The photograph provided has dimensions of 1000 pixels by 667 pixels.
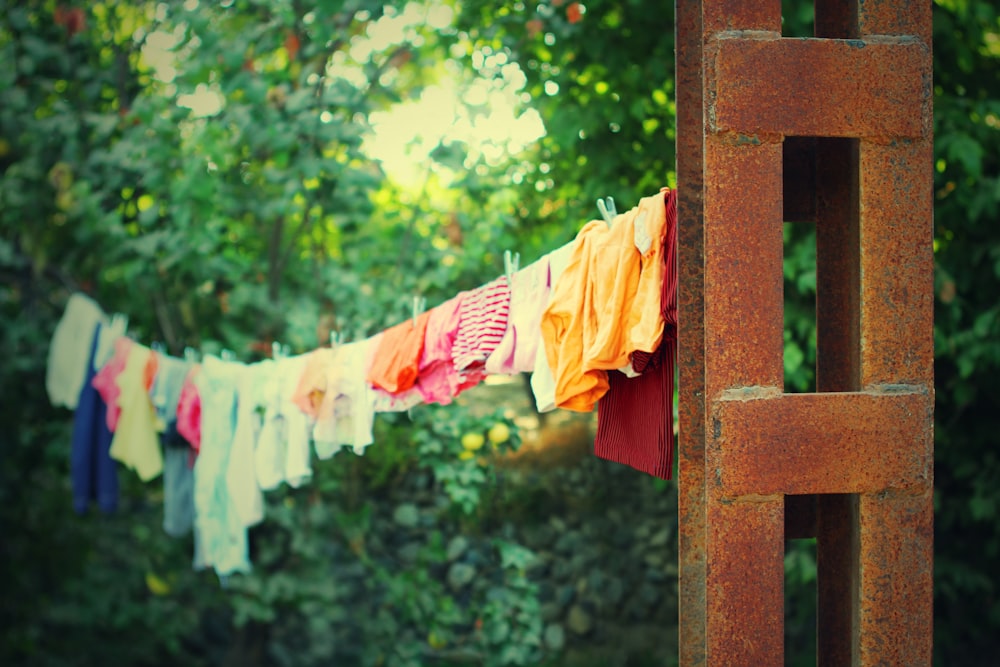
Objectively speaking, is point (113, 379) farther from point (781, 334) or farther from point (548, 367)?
point (781, 334)

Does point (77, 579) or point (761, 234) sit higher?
point (761, 234)

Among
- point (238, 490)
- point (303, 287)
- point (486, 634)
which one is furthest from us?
point (303, 287)

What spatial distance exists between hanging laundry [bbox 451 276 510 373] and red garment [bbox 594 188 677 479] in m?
0.47

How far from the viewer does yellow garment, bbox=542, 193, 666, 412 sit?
1734 mm

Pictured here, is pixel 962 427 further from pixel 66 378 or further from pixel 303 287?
pixel 66 378

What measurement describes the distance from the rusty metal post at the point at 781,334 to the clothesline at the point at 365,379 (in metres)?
0.27

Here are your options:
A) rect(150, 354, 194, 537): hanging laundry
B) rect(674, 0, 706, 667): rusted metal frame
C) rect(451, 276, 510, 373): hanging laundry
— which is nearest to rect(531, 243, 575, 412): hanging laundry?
rect(451, 276, 510, 373): hanging laundry

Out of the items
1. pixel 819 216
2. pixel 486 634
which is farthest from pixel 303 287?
pixel 819 216

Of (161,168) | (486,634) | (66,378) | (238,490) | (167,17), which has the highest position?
(167,17)

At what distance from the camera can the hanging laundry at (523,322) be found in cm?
222

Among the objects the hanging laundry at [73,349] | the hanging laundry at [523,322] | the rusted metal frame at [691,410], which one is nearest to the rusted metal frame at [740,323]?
the rusted metal frame at [691,410]

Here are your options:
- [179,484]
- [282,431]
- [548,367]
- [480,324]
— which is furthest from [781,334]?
[179,484]

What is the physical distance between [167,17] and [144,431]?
7.10ft

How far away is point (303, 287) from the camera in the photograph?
4.96 meters
